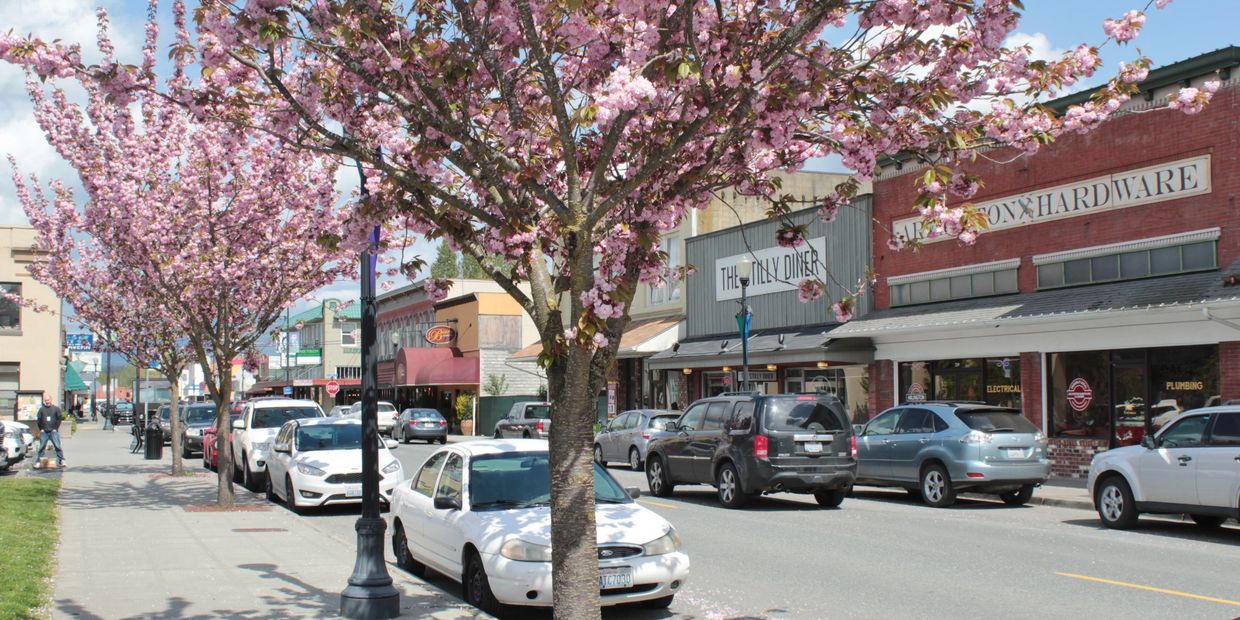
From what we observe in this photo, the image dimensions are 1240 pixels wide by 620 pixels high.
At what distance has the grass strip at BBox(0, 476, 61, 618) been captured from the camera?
877 centimetres

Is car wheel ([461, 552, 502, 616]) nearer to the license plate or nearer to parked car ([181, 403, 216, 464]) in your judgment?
the license plate

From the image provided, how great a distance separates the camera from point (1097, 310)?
66.0 ft

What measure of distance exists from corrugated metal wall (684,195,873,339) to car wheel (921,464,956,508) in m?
6.76

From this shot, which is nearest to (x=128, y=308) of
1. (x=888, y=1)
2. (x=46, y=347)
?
(x=888, y=1)

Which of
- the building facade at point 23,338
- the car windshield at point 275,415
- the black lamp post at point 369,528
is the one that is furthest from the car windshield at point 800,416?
the building facade at point 23,338

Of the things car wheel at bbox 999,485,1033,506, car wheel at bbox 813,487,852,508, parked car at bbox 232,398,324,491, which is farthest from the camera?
parked car at bbox 232,398,324,491

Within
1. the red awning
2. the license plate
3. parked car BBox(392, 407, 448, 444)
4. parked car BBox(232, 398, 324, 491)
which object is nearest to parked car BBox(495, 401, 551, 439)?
parked car BBox(392, 407, 448, 444)

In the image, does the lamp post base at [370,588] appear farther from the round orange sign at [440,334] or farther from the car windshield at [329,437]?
the round orange sign at [440,334]

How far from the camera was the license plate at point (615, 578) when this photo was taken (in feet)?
29.0

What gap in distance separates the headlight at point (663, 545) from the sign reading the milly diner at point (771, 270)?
63.9ft

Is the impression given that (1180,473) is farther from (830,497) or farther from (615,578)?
(615,578)

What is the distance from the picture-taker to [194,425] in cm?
3434

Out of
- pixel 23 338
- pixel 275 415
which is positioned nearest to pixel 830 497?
pixel 275 415

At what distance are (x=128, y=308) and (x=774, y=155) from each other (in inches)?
957
